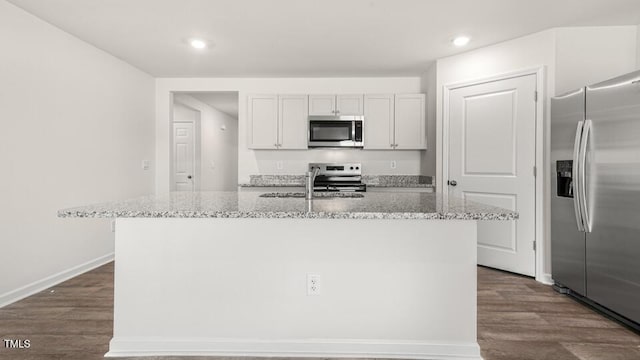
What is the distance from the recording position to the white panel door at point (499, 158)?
3.27 metres

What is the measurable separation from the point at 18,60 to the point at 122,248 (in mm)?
Answer: 1950

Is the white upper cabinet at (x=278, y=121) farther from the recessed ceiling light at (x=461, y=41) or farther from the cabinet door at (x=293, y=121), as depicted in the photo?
the recessed ceiling light at (x=461, y=41)

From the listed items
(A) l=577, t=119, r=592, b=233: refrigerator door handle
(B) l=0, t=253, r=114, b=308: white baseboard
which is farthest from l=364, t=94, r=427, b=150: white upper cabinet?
(B) l=0, t=253, r=114, b=308: white baseboard

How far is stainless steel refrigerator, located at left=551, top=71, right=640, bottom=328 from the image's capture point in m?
2.17

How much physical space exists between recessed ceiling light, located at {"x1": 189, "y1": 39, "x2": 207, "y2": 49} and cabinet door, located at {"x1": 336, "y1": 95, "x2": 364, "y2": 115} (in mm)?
1680

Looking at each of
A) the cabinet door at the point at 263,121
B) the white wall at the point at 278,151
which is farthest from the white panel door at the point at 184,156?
the cabinet door at the point at 263,121

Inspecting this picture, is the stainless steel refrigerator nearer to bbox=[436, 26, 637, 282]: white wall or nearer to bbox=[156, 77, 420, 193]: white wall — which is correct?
bbox=[436, 26, 637, 282]: white wall

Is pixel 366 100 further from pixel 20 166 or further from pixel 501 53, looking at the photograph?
pixel 20 166

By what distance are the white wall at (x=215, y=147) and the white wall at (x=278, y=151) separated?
2.23 feet

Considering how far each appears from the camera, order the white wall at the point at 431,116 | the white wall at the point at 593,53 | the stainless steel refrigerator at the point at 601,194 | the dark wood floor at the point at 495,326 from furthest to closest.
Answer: the white wall at the point at 431,116, the white wall at the point at 593,53, the stainless steel refrigerator at the point at 601,194, the dark wood floor at the point at 495,326

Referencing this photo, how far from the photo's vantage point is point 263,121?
4.48m

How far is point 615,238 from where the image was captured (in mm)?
2281

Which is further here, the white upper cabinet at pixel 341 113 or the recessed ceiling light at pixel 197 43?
the white upper cabinet at pixel 341 113

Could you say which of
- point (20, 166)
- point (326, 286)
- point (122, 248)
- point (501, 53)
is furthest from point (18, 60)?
point (501, 53)
